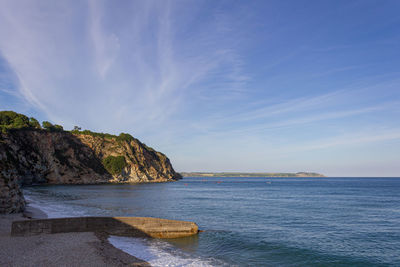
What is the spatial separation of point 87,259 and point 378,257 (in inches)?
735

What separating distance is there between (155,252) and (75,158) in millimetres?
118081

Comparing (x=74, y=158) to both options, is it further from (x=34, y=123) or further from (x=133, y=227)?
(x=133, y=227)

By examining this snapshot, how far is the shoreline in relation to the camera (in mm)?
12398

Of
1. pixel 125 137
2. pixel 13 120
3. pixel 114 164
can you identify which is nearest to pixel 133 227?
pixel 13 120

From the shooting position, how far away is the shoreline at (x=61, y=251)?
40.7 feet

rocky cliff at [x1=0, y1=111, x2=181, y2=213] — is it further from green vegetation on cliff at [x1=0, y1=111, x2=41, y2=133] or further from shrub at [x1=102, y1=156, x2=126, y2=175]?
green vegetation on cliff at [x1=0, y1=111, x2=41, y2=133]

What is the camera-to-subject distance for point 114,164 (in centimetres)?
13462

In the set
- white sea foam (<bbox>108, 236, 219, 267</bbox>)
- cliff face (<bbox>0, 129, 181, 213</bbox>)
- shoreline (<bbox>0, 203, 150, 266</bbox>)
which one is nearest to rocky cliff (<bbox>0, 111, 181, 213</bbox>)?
cliff face (<bbox>0, 129, 181, 213</bbox>)

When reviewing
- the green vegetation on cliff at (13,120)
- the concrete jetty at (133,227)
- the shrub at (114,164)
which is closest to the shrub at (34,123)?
the green vegetation on cliff at (13,120)

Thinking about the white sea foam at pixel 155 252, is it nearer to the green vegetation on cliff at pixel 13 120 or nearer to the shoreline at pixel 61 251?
the shoreline at pixel 61 251

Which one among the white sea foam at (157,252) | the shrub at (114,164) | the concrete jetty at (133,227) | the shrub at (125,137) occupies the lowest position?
the white sea foam at (157,252)

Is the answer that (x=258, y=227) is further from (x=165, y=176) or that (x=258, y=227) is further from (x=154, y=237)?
(x=165, y=176)

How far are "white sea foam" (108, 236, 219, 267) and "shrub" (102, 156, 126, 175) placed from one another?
120 m

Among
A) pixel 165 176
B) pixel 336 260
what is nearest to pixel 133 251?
pixel 336 260
